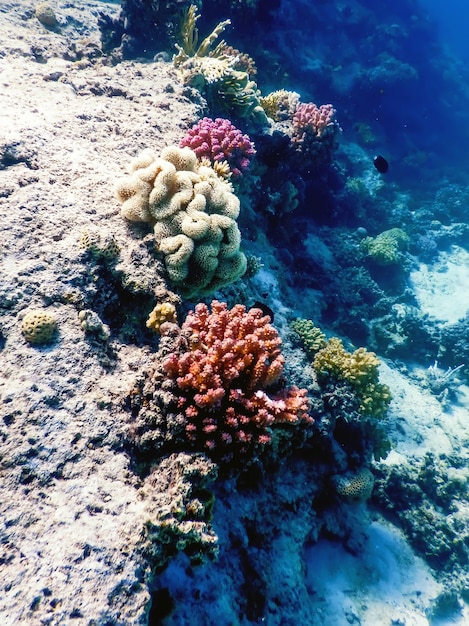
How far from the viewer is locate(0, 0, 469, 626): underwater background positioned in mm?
2592

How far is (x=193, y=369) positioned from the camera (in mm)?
3090

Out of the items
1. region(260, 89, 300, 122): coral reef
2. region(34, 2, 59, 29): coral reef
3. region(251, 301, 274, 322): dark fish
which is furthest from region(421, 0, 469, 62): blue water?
region(251, 301, 274, 322): dark fish

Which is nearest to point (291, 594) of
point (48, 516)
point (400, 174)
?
point (48, 516)

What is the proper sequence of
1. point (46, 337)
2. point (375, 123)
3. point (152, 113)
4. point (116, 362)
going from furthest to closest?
point (375, 123), point (152, 113), point (116, 362), point (46, 337)

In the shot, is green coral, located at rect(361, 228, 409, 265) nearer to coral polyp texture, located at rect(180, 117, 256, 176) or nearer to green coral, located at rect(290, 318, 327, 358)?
coral polyp texture, located at rect(180, 117, 256, 176)

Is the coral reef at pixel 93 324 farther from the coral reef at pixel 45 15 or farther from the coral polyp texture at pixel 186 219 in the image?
the coral reef at pixel 45 15

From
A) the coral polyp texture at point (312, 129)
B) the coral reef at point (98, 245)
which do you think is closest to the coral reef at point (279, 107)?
the coral polyp texture at point (312, 129)

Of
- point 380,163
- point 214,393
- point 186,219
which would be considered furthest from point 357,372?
point 380,163

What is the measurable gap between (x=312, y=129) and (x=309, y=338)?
219 inches

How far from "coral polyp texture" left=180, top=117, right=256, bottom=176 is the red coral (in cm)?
300

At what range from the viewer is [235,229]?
403 cm

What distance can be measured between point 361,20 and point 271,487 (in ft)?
89.3

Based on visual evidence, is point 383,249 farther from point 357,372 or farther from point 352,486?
point 352,486

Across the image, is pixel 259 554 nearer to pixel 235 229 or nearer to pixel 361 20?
pixel 235 229
